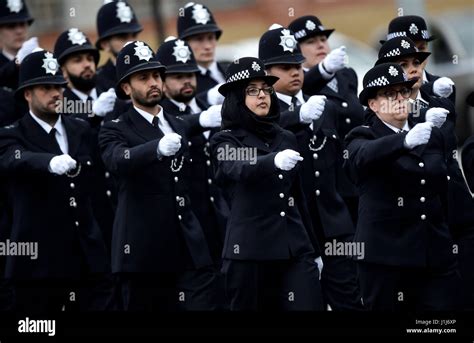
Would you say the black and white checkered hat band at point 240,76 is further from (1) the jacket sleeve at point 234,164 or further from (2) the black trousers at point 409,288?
(2) the black trousers at point 409,288

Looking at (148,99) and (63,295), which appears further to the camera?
(63,295)

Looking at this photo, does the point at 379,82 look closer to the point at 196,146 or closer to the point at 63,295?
the point at 196,146

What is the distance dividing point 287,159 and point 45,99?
257cm

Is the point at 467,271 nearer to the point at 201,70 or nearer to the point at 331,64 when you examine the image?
the point at 331,64

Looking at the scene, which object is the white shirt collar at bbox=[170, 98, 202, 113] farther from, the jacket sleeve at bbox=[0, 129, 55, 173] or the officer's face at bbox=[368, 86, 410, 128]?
the officer's face at bbox=[368, 86, 410, 128]

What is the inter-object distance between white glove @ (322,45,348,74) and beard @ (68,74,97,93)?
6.67ft

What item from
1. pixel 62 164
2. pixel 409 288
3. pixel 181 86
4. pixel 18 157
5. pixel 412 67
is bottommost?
pixel 409 288

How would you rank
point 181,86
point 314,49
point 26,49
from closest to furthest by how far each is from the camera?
point 181,86, point 314,49, point 26,49

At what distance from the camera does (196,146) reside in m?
14.0


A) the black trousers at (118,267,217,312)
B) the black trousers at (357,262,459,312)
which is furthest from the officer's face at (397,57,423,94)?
the black trousers at (118,267,217,312)

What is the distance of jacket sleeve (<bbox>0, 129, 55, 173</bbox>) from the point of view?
504 inches

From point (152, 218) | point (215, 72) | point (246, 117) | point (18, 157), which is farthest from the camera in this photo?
point (215, 72)

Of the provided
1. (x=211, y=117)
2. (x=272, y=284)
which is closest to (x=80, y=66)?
(x=211, y=117)

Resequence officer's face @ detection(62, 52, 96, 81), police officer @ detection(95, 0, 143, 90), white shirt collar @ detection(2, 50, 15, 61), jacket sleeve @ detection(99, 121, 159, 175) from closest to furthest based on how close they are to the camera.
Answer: jacket sleeve @ detection(99, 121, 159, 175)
officer's face @ detection(62, 52, 96, 81)
white shirt collar @ detection(2, 50, 15, 61)
police officer @ detection(95, 0, 143, 90)
